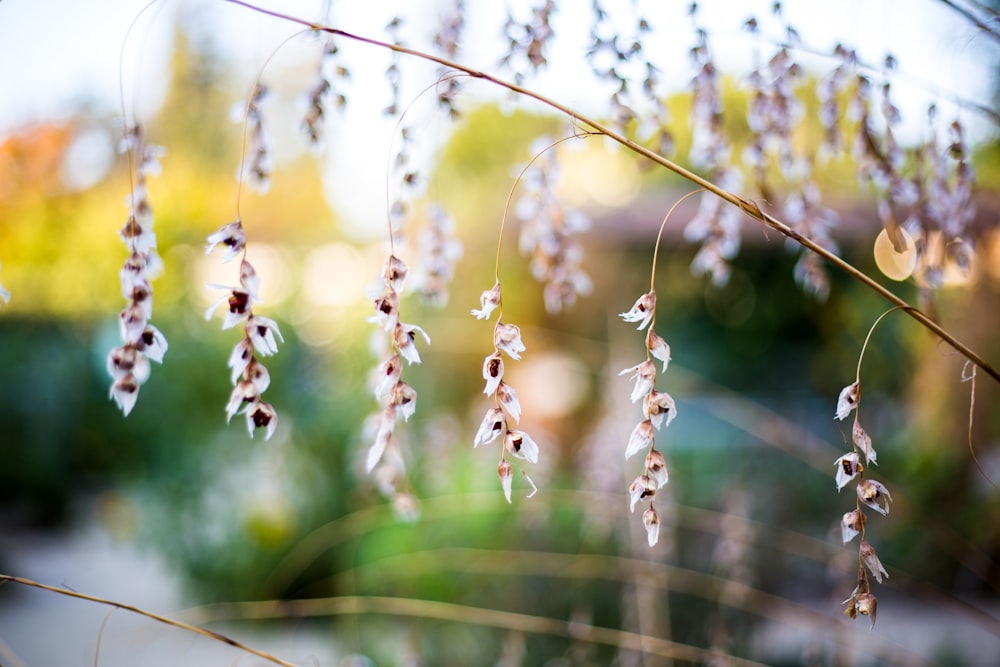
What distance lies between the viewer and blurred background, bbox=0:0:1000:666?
1.98 metres

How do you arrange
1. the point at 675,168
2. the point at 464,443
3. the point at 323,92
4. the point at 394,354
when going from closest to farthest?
the point at 675,168
the point at 394,354
the point at 323,92
the point at 464,443

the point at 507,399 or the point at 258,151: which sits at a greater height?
the point at 258,151

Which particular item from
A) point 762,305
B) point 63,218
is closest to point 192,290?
point 63,218

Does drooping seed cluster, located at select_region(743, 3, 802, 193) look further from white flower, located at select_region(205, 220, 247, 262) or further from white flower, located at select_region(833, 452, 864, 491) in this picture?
white flower, located at select_region(205, 220, 247, 262)

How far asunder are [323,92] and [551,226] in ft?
1.41

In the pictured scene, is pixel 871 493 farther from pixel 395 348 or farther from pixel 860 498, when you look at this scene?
pixel 395 348

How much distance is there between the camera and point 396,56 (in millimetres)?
971

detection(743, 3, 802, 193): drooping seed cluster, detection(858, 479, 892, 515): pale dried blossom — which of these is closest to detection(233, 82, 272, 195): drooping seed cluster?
detection(743, 3, 802, 193): drooping seed cluster

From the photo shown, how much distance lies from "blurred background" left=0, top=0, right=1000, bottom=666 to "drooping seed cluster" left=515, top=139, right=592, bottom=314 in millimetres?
56

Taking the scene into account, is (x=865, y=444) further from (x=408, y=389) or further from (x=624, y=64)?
(x=624, y=64)

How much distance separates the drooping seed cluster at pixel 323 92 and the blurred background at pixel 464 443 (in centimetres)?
4

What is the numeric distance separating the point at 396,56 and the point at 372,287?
374 mm

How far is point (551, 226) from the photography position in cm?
121

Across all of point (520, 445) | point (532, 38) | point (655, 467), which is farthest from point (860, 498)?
point (532, 38)
